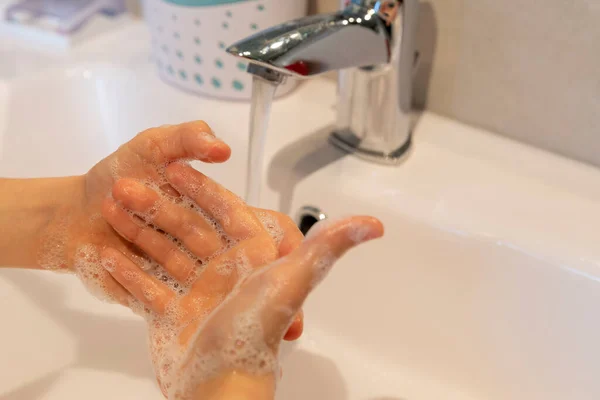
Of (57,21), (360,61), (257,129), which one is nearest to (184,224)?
(257,129)

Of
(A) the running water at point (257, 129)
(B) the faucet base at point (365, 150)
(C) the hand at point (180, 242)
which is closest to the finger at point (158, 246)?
(C) the hand at point (180, 242)

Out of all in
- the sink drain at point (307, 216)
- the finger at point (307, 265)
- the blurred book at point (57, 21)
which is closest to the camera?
the finger at point (307, 265)

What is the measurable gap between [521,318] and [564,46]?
11.2 inches

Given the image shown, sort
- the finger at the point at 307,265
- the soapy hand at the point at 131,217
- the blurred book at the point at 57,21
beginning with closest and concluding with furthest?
the finger at the point at 307,265
the soapy hand at the point at 131,217
the blurred book at the point at 57,21

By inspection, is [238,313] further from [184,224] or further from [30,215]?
[30,215]

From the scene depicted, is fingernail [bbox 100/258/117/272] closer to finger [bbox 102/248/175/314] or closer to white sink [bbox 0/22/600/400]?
finger [bbox 102/248/175/314]

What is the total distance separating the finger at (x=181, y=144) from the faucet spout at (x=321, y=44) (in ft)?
0.26

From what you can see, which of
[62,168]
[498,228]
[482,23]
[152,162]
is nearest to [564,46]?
[482,23]

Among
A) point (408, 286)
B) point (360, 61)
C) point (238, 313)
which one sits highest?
point (360, 61)

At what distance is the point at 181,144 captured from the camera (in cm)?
46

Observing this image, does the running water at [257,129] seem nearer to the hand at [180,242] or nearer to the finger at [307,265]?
the hand at [180,242]

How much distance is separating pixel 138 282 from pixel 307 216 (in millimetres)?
213

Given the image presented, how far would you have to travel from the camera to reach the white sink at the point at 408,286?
544mm

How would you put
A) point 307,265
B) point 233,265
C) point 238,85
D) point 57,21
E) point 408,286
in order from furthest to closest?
1. point 57,21
2. point 238,85
3. point 408,286
4. point 233,265
5. point 307,265
